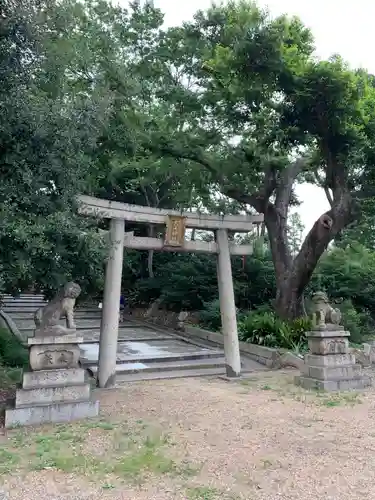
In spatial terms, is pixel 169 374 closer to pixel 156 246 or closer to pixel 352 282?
pixel 156 246

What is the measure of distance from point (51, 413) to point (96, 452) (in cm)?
136

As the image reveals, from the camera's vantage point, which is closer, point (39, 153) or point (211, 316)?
point (39, 153)

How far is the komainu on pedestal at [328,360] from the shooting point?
7605 mm

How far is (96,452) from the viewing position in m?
4.43

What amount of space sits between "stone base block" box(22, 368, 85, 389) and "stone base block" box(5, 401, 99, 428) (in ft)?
0.90

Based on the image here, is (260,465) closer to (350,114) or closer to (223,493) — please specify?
(223,493)

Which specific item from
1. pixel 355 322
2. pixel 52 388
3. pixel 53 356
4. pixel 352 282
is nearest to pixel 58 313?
pixel 53 356

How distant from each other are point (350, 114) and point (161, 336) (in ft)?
26.8

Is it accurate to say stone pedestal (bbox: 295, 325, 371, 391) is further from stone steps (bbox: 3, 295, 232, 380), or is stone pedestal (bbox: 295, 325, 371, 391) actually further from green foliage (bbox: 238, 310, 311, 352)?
stone steps (bbox: 3, 295, 232, 380)

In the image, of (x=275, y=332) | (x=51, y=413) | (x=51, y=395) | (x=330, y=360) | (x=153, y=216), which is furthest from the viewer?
(x=275, y=332)

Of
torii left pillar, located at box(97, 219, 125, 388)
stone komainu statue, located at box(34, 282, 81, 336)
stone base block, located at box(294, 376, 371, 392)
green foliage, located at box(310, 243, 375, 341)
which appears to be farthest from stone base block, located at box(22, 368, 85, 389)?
green foliage, located at box(310, 243, 375, 341)

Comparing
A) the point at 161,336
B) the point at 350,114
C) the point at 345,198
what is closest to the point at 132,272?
the point at 161,336

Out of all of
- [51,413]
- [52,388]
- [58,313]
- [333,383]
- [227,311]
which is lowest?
[51,413]

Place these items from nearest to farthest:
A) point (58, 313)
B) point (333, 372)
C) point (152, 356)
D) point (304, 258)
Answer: point (58, 313), point (333, 372), point (152, 356), point (304, 258)
